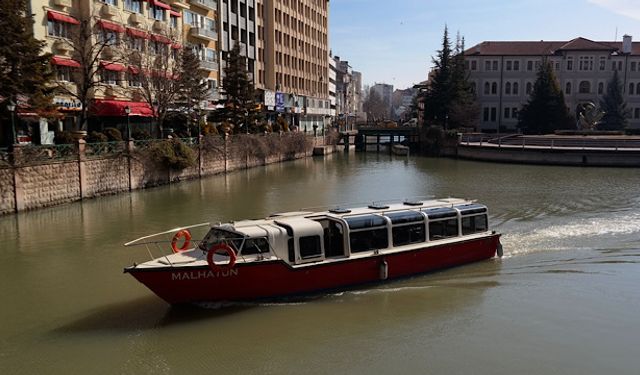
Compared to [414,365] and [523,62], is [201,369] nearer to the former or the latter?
[414,365]

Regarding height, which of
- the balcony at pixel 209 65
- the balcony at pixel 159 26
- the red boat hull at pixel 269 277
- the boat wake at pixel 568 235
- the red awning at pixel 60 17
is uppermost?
the balcony at pixel 159 26

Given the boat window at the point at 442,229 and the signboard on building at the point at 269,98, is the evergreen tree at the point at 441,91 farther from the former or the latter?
the boat window at the point at 442,229

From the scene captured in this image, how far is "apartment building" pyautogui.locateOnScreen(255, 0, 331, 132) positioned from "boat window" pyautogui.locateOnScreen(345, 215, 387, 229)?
6461 cm

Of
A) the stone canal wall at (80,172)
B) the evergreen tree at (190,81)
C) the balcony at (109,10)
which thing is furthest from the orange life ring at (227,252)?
the balcony at (109,10)

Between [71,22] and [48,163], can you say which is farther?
[71,22]

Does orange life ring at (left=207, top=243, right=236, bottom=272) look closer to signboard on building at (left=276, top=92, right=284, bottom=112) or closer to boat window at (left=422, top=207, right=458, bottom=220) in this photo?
boat window at (left=422, top=207, right=458, bottom=220)

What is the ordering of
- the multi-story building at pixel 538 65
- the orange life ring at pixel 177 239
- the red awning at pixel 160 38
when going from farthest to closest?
the multi-story building at pixel 538 65, the red awning at pixel 160 38, the orange life ring at pixel 177 239

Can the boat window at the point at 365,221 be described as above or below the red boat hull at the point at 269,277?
above

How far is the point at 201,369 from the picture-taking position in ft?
40.2

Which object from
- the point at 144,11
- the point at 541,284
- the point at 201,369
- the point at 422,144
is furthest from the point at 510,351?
the point at 422,144

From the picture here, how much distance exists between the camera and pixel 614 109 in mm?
88000

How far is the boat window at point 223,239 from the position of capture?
15.0m

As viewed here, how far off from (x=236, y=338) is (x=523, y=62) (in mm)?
92363

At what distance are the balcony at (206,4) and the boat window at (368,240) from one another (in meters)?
52.0
